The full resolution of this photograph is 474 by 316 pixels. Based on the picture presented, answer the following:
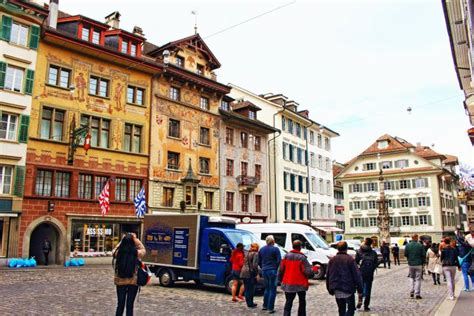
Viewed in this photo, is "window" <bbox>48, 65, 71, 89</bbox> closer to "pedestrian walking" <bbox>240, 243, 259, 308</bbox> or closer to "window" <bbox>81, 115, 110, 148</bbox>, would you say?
"window" <bbox>81, 115, 110, 148</bbox>

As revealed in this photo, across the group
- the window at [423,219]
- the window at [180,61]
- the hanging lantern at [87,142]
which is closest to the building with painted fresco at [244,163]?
the window at [180,61]

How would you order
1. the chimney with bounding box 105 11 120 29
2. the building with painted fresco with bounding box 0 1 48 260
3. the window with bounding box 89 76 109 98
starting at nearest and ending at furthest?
the building with painted fresco with bounding box 0 1 48 260, the window with bounding box 89 76 109 98, the chimney with bounding box 105 11 120 29

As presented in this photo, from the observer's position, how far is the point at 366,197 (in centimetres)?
6888

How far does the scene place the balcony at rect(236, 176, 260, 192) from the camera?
3947cm

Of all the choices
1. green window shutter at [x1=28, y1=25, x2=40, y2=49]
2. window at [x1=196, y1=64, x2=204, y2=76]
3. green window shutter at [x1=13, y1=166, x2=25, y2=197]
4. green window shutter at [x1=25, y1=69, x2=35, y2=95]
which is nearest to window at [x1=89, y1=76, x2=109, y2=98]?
green window shutter at [x1=25, y1=69, x2=35, y2=95]

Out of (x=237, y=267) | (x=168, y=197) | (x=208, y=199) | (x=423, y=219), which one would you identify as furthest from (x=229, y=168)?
(x=423, y=219)

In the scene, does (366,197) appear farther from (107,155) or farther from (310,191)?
(107,155)

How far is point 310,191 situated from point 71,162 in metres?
30.3

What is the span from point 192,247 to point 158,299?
Result: 3.29 m

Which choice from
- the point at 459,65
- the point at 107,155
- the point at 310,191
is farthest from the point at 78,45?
the point at 310,191

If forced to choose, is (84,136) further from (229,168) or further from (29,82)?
(229,168)

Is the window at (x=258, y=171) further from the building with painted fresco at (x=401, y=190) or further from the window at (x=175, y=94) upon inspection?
the building with painted fresco at (x=401, y=190)

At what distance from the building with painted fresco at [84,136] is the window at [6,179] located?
0.90 metres

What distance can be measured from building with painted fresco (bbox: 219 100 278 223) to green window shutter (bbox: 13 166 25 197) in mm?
16263
